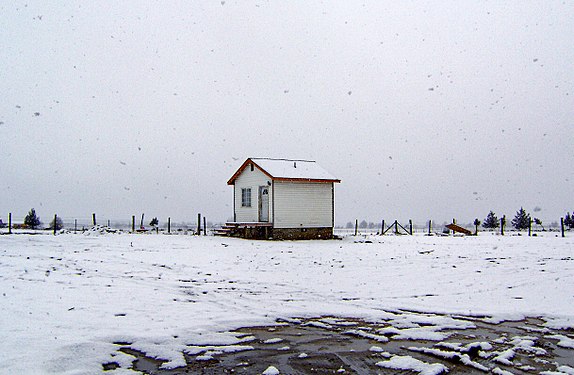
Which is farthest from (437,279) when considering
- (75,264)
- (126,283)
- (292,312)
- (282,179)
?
(282,179)

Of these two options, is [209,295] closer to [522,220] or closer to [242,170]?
[242,170]

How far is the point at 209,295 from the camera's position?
9.54m

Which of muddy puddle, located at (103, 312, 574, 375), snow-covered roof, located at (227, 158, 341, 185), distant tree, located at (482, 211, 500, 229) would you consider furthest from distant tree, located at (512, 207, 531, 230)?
muddy puddle, located at (103, 312, 574, 375)

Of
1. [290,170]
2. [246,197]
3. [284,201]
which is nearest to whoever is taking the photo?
[284,201]

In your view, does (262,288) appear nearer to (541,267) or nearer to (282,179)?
(541,267)

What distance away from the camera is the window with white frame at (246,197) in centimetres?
3102

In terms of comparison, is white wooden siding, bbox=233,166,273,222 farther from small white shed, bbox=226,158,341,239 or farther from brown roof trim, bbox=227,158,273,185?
brown roof trim, bbox=227,158,273,185

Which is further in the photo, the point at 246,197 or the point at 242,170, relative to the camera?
the point at 242,170

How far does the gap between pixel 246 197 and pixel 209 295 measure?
71.9ft

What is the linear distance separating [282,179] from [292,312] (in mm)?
20153

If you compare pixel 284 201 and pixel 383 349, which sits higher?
pixel 284 201

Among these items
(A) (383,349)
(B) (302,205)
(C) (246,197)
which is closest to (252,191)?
(C) (246,197)

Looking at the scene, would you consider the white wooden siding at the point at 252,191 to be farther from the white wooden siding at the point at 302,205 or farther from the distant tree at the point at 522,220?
the distant tree at the point at 522,220

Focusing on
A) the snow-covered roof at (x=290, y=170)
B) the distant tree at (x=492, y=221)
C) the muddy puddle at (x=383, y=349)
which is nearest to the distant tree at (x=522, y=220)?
the distant tree at (x=492, y=221)
